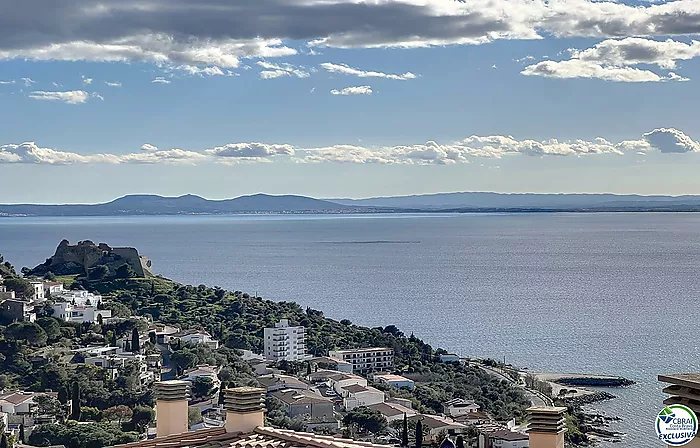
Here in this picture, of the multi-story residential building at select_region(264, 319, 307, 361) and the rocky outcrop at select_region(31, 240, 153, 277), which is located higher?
the rocky outcrop at select_region(31, 240, 153, 277)

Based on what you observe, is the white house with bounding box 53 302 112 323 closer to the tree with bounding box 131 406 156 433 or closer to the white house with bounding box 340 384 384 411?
the white house with bounding box 340 384 384 411

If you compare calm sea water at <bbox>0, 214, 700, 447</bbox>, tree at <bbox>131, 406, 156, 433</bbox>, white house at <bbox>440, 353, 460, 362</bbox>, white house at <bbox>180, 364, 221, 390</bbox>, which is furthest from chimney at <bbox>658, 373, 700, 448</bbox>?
white house at <bbox>440, 353, 460, 362</bbox>

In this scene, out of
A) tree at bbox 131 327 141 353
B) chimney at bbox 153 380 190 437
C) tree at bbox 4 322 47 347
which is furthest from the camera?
tree at bbox 131 327 141 353

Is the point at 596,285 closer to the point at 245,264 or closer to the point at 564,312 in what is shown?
the point at 564,312

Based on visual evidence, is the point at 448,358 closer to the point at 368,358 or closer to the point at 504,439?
the point at 368,358

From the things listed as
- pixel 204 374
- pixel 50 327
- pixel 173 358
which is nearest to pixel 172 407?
pixel 204 374
